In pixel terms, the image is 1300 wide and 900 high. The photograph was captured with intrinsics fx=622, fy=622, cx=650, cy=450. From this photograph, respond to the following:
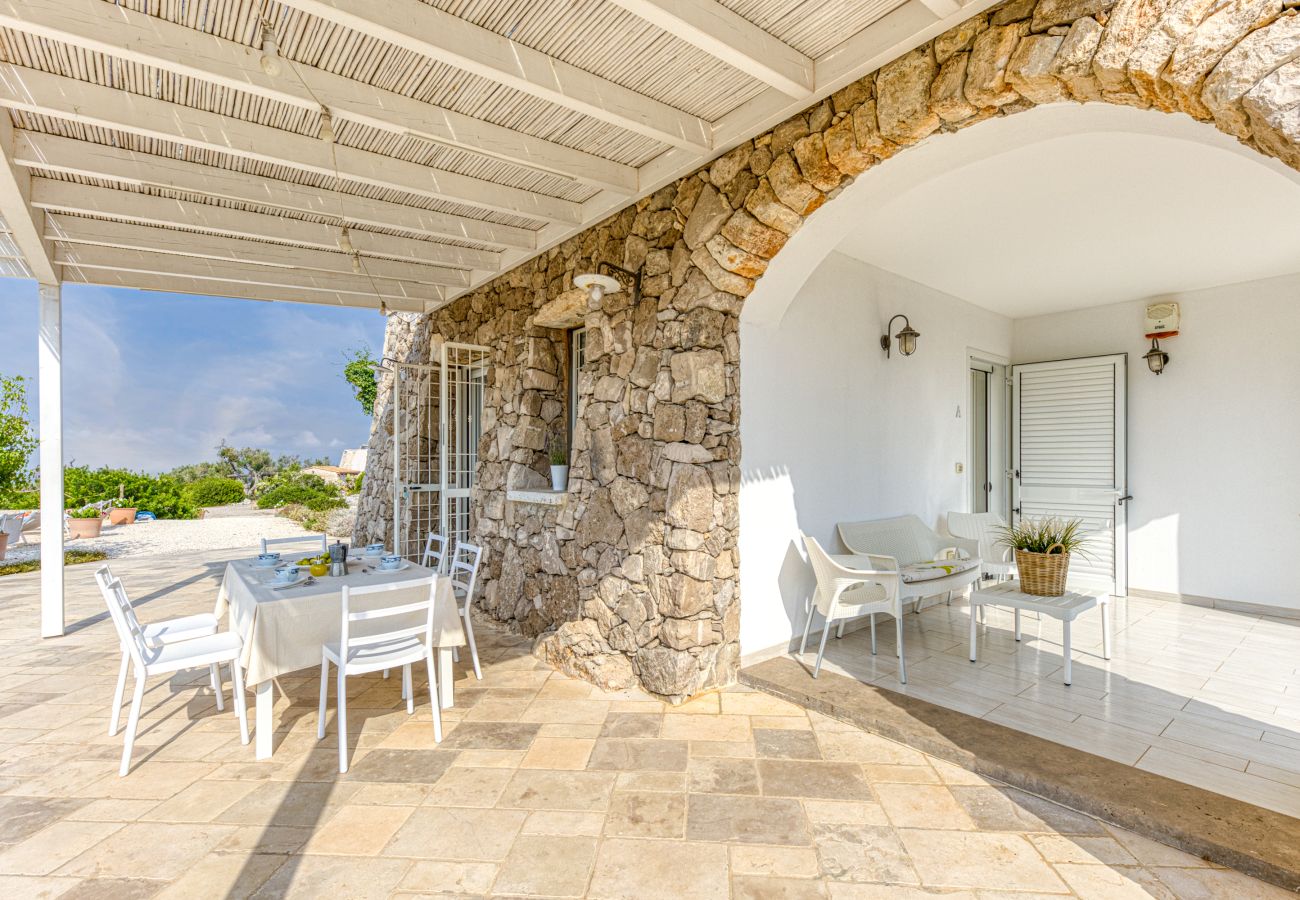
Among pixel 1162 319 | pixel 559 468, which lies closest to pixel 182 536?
pixel 559 468

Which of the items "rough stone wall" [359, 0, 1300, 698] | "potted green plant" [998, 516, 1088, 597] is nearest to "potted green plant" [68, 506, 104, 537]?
"rough stone wall" [359, 0, 1300, 698]

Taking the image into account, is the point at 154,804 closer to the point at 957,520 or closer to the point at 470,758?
the point at 470,758

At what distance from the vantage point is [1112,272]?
4.91 meters

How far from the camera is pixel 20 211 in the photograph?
11.5ft

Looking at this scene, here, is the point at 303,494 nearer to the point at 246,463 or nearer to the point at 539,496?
the point at 246,463

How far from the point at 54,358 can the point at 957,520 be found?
7.28 meters

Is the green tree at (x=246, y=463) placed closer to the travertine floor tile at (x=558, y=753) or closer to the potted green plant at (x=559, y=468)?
the potted green plant at (x=559, y=468)

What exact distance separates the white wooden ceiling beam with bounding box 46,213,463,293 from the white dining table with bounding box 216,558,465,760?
246cm

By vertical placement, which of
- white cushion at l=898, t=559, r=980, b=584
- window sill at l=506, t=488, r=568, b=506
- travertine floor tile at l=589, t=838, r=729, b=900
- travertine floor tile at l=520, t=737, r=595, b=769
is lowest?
travertine floor tile at l=520, t=737, r=595, b=769

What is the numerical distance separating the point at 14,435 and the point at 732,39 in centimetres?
912

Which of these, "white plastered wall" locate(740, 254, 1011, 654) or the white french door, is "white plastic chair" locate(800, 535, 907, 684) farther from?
the white french door

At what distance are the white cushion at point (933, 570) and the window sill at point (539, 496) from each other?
2.24 m

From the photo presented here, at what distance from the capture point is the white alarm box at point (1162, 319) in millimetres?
5363

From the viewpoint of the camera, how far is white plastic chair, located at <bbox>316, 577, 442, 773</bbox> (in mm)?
2662
